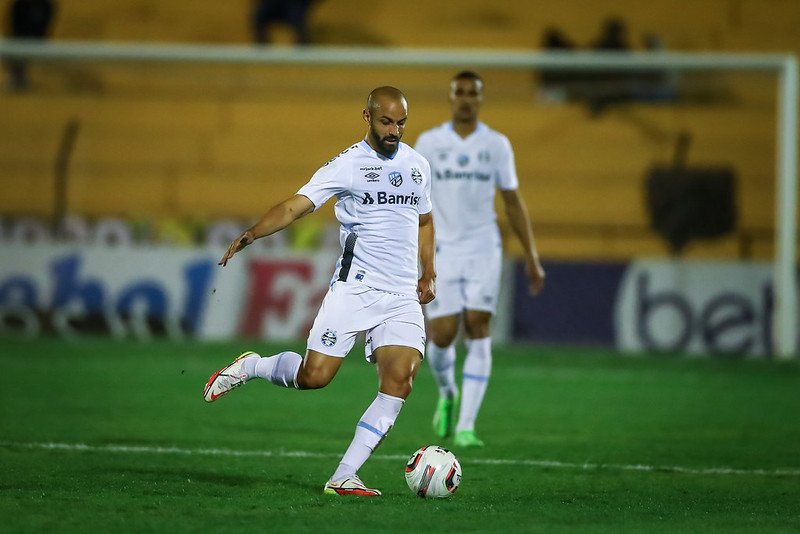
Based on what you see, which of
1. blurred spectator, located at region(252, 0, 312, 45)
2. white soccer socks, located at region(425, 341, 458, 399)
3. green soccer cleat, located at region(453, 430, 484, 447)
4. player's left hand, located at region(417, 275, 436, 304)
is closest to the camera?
player's left hand, located at region(417, 275, 436, 304)

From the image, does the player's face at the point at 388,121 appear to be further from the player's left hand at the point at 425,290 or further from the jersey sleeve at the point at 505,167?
the jersey sleeve at the point at 505,167

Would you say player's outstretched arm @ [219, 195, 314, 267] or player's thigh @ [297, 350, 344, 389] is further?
player's thigh @ [297, 350, 344, 389]

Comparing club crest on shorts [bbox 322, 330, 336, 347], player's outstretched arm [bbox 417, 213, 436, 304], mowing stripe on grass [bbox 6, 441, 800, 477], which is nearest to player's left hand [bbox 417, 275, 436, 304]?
player's outstretched arm [bbox 417, 213, 436, 304]

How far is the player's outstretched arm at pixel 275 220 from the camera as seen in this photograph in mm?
5871

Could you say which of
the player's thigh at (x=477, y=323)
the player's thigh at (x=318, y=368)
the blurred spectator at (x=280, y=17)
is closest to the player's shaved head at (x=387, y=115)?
the player's thigh at (x=318, y=368)

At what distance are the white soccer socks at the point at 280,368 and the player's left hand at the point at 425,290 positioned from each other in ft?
2.38

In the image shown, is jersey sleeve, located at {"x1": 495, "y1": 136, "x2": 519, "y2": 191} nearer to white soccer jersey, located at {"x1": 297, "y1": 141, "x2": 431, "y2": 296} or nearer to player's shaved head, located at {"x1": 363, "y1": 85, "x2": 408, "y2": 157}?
white soccer jersey, located at {"x1": 297, "y1": 141, "x2": 431, "y2": 296}

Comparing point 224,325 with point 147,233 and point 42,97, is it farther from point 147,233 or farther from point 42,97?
point 42,97

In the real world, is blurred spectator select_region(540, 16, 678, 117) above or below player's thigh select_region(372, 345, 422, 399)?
above

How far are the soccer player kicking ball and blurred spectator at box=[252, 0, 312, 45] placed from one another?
572 inches

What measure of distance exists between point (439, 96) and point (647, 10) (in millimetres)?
6158

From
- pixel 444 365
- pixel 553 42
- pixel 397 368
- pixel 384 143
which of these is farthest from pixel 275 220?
pixel 553 42

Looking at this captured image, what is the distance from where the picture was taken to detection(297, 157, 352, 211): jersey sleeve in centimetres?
627

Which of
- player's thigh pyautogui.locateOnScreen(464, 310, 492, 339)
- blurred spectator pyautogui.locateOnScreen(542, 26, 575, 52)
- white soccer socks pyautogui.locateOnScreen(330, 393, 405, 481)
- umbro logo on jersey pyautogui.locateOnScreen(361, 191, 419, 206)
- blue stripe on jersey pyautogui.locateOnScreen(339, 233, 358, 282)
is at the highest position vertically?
blurred spectator pyautogui.locateOnScreen(542, 26, 575, 52)
